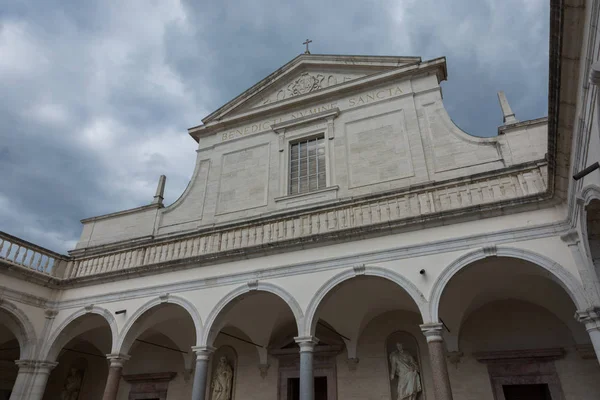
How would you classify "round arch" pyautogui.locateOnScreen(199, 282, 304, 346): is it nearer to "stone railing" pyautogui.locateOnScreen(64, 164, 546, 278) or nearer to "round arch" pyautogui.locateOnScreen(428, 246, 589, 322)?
"stone railing" pyautogui.locateOnScreen(64, 164, 546, 278)

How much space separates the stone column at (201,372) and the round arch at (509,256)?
16.2 feet

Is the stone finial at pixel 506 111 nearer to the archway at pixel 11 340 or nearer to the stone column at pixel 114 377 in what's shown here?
the stone column at pixel 114 377

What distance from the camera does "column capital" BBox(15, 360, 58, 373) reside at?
1063 centimetres

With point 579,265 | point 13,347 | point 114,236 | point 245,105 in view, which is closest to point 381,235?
point 579,265

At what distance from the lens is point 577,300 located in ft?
22.4

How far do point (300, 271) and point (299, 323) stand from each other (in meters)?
1.09

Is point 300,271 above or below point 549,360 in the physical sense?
above

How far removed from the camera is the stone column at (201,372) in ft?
29.4

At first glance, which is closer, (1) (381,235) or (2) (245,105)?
(1) (381,235)

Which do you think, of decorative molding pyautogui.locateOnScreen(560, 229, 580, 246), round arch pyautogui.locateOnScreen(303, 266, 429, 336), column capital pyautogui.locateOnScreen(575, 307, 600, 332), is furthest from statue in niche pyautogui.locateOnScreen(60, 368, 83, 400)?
→ decorative molding pyautogui.locateOnScreen(560, 229, 580, 246)

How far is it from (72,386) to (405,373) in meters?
10.9

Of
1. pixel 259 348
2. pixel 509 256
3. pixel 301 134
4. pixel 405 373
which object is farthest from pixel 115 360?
pixel 509 256

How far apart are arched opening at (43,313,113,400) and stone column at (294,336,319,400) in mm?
7479

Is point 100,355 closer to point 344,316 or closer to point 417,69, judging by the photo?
point 344,316
